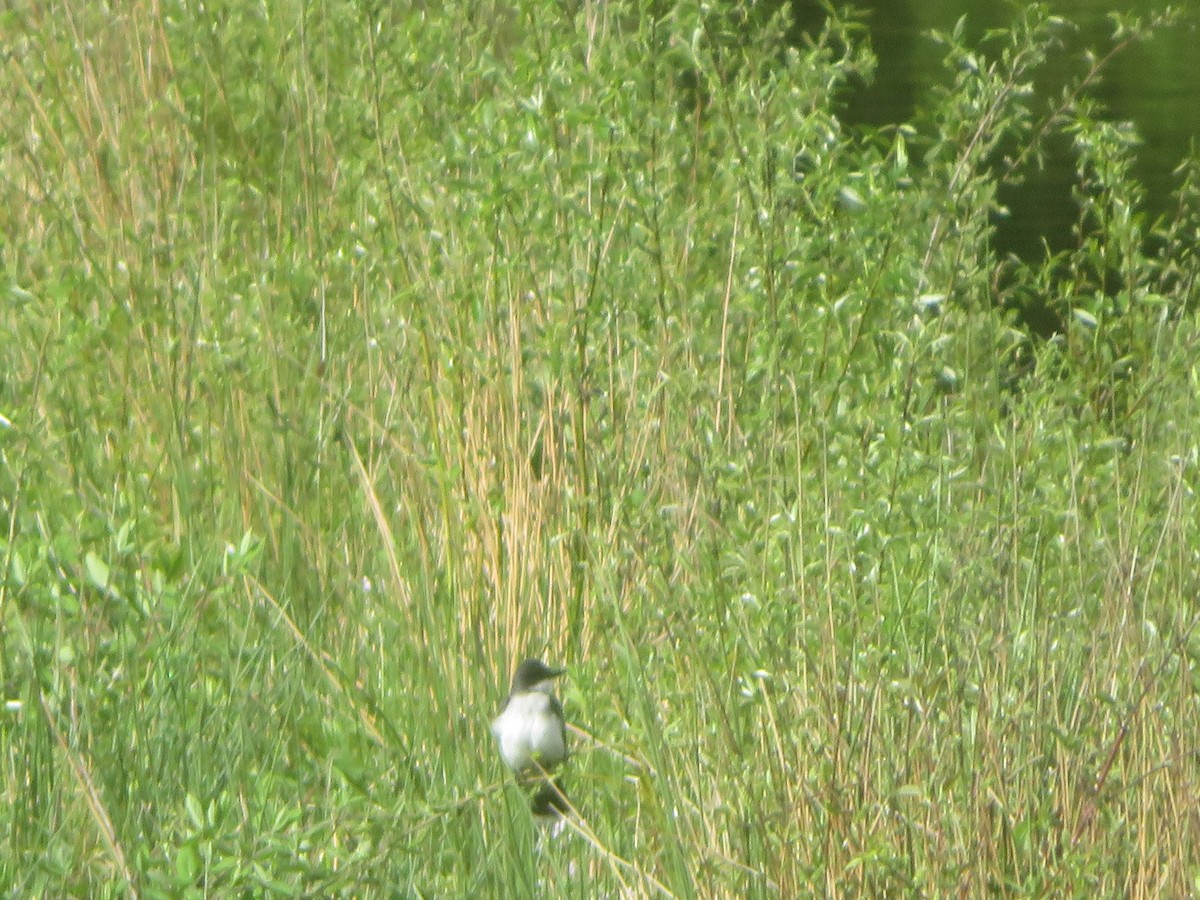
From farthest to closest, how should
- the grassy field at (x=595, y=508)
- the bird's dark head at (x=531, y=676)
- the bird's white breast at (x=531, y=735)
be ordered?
the bird's dark head at (x=531, y=676) → the bird's white breast at (x=531, y=735) → the grassy field at (x=595, y=508)

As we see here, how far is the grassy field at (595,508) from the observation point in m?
2.42

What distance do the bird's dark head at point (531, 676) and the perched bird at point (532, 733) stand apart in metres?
0.03

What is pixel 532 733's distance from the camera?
2.72 m

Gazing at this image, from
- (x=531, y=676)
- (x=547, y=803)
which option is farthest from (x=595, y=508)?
(x=547, y=803)

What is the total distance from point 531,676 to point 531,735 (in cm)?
18

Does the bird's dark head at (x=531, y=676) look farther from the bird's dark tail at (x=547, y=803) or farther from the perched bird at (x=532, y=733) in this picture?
the bird's dark tail at (x=547, y=803)

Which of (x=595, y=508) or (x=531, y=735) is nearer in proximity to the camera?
(x=531, y=735)

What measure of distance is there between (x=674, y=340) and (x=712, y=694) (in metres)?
0.89

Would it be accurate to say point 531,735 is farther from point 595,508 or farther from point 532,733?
point 595,508

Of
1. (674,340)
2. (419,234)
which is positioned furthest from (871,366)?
(419,234)

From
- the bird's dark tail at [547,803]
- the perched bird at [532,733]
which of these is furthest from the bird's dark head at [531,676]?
the bird's dark tail at [547,803]

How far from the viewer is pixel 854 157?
4.15m

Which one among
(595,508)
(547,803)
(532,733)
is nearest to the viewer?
(532,733)

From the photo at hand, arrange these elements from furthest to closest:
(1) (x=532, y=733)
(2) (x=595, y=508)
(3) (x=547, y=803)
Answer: (2) (x=595, y=508) < (3) (x=547, y=803) < (1) (x=532, y=733)
